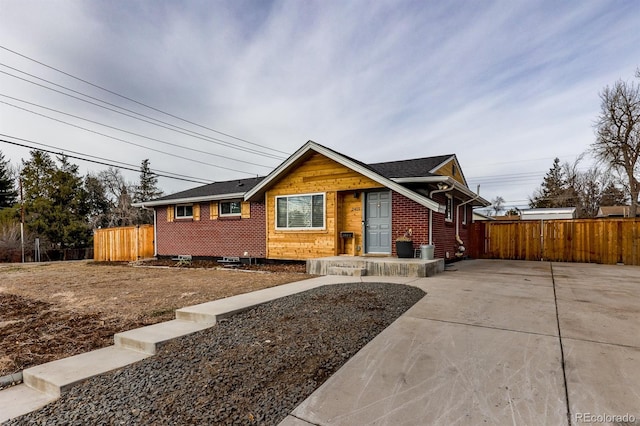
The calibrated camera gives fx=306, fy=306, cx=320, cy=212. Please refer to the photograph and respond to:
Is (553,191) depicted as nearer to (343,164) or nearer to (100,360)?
(343,164)

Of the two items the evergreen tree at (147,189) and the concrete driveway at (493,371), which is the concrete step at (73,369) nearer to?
the concrete driveway at (493,371)

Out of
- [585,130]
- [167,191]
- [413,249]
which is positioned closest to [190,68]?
[413,249]

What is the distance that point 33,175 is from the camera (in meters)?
23.0

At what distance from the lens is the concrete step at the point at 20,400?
2217 millimetres

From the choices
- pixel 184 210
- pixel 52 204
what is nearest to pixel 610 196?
pixel 184 210

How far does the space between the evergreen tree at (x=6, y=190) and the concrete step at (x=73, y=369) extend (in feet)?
127

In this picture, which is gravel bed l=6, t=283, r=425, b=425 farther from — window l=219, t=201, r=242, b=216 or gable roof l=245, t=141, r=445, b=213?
window l=219, t=201, r=242, b=216

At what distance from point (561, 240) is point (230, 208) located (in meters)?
13.1

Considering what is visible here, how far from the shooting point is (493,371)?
242 centimetres

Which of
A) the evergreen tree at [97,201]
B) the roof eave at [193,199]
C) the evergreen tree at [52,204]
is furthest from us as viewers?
the evergreen tree at [97,201]

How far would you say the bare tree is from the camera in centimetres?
1940

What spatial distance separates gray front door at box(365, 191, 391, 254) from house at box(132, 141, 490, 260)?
0.03m

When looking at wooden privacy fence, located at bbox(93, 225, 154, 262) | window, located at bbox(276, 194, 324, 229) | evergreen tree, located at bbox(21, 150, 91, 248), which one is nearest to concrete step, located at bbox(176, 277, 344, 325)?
window, located at bbox(276, 194, 324, 229)

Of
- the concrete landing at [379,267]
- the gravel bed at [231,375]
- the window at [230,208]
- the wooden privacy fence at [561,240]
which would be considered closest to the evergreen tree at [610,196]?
the wooden privacy fence at [561,240]
